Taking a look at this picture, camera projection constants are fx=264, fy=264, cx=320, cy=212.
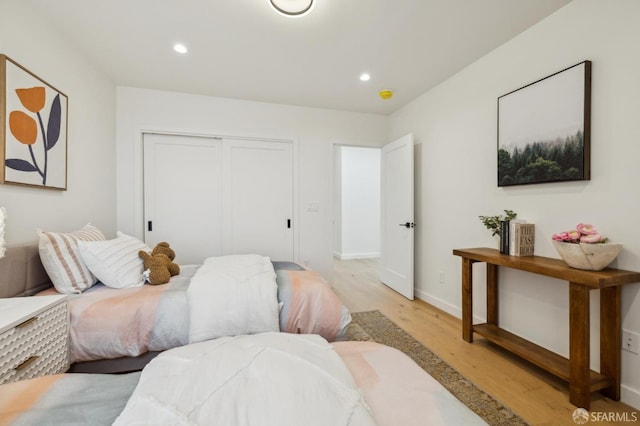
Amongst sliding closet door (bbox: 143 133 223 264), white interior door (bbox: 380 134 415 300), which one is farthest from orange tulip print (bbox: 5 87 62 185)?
white interior door (bbox: 380 134 415 300)

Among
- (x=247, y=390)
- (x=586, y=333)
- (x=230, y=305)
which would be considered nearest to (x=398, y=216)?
(x=586, y=333)

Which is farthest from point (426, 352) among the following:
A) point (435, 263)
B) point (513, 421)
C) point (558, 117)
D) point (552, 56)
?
point (552, 56)

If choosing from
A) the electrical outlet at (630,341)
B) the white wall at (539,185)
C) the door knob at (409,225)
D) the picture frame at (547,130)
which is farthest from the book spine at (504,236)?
the door knob at (409,225)

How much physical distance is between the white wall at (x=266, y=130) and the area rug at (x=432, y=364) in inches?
46.6

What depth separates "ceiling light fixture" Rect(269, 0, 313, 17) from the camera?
1.71 m

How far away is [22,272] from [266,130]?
259 cm

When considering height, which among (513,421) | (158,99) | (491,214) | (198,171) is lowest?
(513,421)

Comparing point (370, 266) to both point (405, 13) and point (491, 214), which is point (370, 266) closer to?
point (491, 214)

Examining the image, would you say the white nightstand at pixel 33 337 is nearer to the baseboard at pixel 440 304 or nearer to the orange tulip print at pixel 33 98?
the orange tulip print at pixel 33 98

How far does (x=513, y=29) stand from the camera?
203 cm

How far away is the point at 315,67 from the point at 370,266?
3.65 metres

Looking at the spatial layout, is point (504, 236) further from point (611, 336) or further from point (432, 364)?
point (432, 364)

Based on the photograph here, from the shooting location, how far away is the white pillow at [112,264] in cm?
170

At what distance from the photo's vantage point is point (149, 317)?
4.93ft
